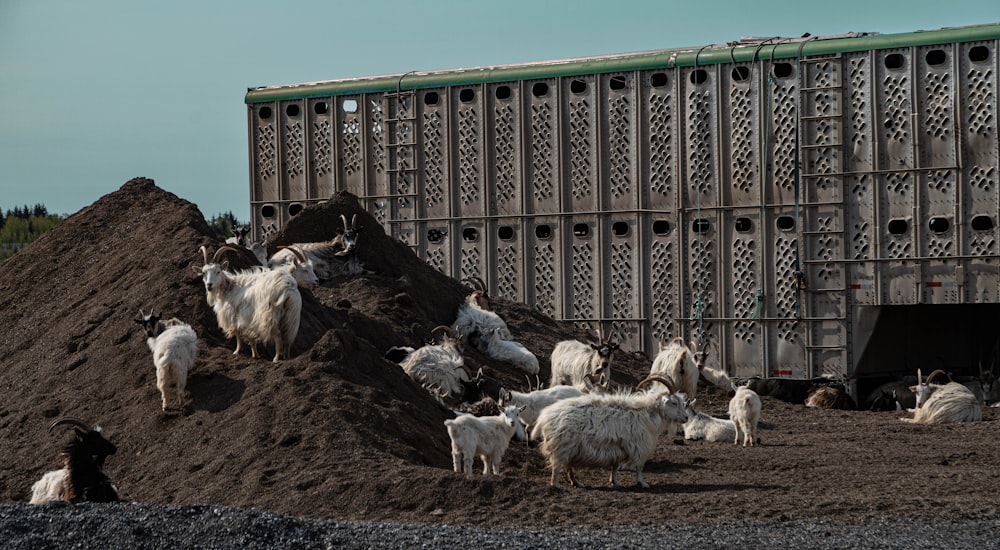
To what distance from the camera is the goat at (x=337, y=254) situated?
21.9 metres

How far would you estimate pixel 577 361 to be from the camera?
20672 millimetres

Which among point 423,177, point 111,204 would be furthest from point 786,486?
point 423,177

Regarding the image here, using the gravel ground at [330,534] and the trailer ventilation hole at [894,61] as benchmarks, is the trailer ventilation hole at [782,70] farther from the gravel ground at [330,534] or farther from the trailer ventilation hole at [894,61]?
the gravel ground at [330,534]

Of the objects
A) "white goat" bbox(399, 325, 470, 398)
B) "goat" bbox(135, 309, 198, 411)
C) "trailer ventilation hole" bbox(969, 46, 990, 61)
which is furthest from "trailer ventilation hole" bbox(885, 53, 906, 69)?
"goat" bbox(135, 309, 198, 411)

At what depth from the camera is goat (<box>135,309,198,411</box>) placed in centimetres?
1373

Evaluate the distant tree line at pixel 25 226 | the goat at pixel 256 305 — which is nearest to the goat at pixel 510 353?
the goat at pixel 256 305

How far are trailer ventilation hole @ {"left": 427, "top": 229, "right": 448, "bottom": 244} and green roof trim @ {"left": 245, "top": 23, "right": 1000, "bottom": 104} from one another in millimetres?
3194

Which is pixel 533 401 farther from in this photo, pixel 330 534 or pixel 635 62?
pixel 635 62

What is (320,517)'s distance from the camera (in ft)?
37.2

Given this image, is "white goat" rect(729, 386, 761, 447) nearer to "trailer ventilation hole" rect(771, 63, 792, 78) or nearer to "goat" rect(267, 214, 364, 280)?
"goat" rect(267, 214, 364, 280)

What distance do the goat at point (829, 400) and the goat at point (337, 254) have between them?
864cm

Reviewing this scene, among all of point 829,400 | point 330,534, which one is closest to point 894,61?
point 829,400

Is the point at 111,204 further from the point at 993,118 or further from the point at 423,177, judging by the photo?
the point at 993,118

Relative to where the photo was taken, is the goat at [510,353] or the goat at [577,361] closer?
the goat at [577,361]
